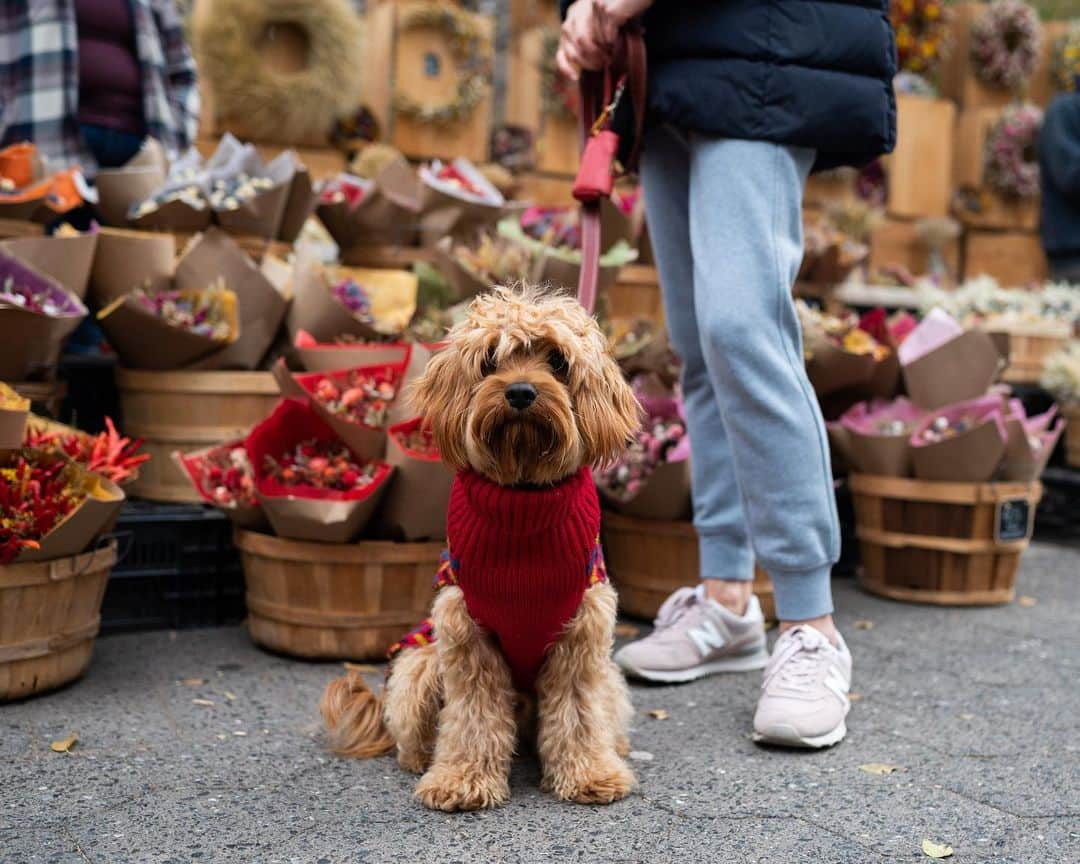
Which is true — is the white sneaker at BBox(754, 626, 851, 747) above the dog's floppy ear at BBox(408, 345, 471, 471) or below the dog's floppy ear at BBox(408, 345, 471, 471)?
below

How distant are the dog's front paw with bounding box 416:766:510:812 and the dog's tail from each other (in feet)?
0.86

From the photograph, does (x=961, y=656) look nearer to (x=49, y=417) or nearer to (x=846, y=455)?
(x=846, y=455)

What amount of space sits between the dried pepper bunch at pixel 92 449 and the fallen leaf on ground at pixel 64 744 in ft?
2.13

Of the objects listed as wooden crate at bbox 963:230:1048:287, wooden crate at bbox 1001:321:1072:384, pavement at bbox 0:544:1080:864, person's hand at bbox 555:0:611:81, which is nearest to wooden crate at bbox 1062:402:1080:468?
wooden crate at bbox 1001:321:1072:384

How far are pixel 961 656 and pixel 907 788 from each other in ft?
3.81

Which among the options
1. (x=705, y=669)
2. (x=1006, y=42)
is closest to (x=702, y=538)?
(x=705, y=669)

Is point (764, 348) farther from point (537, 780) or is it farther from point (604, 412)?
point (537, 780)

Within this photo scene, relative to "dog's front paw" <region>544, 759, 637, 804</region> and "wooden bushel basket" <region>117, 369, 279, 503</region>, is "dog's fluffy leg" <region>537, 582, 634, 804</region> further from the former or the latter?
"wooden bushel basket" <region>117, 369, 279, 503</region>

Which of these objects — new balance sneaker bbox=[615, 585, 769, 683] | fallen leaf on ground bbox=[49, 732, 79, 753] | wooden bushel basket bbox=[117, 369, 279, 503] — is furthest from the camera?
wooden bushel basket bbox=[117, 369, 279, 503]

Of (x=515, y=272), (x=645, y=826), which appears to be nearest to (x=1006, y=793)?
(x=645, y=826)

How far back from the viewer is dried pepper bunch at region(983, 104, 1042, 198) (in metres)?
9.36

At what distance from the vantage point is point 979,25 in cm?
959

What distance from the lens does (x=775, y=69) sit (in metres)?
2.42

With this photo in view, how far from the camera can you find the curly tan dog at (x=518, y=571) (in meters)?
1.96
